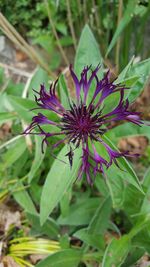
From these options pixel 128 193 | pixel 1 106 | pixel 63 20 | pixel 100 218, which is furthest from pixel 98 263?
pixel 63 20

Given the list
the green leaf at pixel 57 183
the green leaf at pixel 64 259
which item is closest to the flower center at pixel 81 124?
the green leaf at pixel 57 183

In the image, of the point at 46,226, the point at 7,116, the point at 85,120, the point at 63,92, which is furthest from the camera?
the point at 46,226

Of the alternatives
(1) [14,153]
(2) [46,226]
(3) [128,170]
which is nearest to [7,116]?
(1) [14,153]

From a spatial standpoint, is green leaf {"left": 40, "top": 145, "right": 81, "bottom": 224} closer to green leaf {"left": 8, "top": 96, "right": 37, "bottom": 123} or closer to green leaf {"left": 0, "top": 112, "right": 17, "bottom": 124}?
green leaf {"left": 8, "top": 96, "right": 37, "bottom": 123}

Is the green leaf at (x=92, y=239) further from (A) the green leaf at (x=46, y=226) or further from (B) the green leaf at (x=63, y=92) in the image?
(B) the green leaf at (x=63, y=92)

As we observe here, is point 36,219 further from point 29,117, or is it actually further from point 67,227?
point 29,117

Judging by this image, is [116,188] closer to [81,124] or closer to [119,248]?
[119,248]
